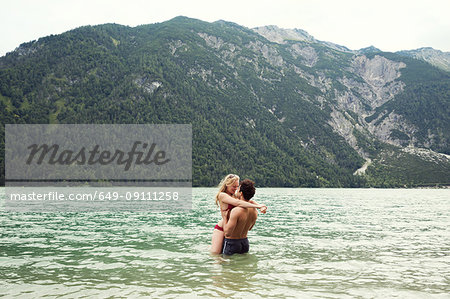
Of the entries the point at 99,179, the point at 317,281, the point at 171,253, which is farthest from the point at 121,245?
the point at 99,179

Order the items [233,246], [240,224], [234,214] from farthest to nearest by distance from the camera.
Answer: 1. [233,246]
2. [240,224]
3. [234,214]

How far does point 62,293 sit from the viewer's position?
32.0ft

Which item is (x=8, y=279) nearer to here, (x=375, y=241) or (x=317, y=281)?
(x=317, y=281)

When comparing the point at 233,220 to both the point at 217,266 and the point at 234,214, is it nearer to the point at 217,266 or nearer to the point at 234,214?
the point at 234,214

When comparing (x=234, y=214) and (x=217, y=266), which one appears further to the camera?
(x=234, y=214)

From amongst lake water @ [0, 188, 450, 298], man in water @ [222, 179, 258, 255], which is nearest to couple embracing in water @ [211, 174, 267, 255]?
man in water @ [222, 179, 258, 255]

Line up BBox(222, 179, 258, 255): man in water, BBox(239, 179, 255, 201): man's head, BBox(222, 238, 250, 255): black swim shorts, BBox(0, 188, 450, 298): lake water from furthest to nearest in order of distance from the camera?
1. BBox(222, 238, 250, 255): black swim shorts
2. BBox(222, 179, 258, 255): man in water
3. BBox(239, 179, 255, 201): man's head
4. BBox(0, 188, 450, 298): lake water

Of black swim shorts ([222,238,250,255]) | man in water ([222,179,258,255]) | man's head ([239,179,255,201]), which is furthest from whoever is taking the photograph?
black swim shorts ([222,238,250,255])

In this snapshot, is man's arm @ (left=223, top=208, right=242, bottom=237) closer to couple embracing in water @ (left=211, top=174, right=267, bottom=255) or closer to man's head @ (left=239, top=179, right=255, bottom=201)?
couple embracing in water @ (left=211, top=174, right=267, bottom=255)

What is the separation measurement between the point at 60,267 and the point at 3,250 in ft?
17.6

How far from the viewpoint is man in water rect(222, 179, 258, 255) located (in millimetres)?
14375

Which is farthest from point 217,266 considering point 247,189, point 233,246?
point 247,189

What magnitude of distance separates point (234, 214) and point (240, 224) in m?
0.59

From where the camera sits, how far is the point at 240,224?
14695 millimetres
